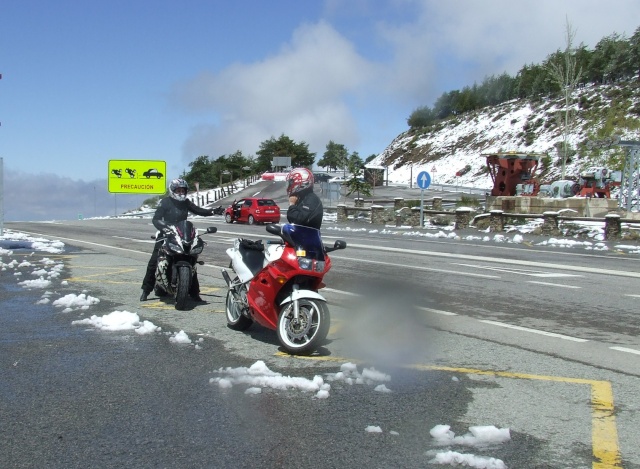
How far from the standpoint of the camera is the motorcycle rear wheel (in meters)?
7.53

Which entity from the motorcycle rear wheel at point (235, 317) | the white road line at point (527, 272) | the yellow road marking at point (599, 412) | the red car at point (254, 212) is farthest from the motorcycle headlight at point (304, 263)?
the red car at point (254, 212)

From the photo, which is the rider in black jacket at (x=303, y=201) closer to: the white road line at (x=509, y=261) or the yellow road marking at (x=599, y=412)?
the yellow road marking at (x=599, y=412)

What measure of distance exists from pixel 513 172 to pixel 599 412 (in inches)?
1547

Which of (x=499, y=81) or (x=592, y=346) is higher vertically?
(x=499, y=81)

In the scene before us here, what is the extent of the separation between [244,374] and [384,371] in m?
1.23

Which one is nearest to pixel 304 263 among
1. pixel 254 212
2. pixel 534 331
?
pixel 534 331

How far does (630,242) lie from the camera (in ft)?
76.7

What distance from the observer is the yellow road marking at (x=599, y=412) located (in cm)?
396

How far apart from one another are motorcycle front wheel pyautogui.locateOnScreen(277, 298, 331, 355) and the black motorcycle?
2.72 meters

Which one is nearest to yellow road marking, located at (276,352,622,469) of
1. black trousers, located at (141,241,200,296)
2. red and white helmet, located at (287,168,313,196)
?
red and white helmet, located at (287,168,313,196)

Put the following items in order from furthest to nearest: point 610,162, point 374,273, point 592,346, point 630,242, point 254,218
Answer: point 610,162 → point 254,218 → point 630,242 → point 374,273 → point 592,346

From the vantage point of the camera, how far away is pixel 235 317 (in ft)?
25.1

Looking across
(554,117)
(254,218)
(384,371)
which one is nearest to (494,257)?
(384,371)

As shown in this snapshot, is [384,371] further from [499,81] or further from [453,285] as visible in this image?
[499,81]
